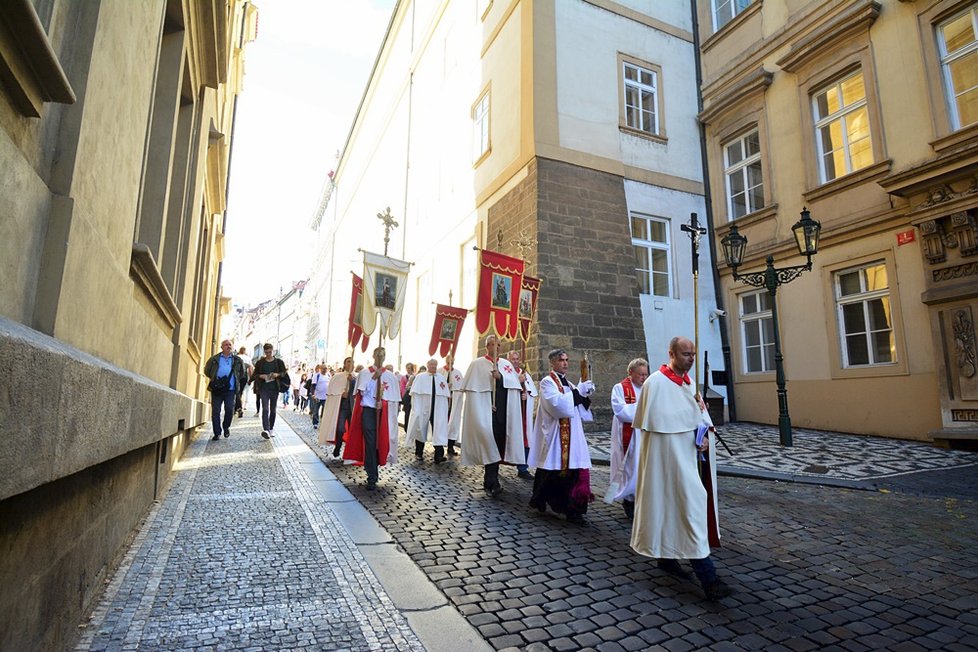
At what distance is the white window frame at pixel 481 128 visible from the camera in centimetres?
1553

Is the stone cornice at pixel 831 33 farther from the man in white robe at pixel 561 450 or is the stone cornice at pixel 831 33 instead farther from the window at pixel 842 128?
the man in white robe at pixel 561 450

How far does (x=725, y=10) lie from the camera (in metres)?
15.4

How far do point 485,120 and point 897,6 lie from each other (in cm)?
962

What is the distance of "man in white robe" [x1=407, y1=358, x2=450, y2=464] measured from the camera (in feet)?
34.6

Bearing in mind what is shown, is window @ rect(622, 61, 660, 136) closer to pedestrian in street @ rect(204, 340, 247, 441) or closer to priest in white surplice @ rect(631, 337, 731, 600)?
pedestrian in street @ rect(204, 340, 247, 441)

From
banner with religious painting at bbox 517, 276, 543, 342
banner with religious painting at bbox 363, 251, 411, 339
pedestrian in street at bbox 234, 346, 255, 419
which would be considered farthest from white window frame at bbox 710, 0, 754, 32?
pedestrian in street at bbox 234, 346, 255, 419

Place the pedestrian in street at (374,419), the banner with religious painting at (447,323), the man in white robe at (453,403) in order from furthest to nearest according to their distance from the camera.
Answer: the banner with religious painting at (447,323) < the man in white robe at (453,403) < the pedestrian in street at (374,419)

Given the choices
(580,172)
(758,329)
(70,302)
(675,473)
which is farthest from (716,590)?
(758,329)

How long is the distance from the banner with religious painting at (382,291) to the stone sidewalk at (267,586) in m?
4.35

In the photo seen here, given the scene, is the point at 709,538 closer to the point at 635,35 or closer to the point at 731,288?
the point at 731,288

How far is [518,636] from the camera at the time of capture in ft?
9.41

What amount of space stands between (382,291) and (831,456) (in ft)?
26.0

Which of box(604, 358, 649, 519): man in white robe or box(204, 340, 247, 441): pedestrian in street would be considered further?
box(204, 340, 247, 441): pedestrian in street

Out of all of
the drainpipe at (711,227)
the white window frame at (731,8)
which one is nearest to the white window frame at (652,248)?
the drainpipe at (711,227)
